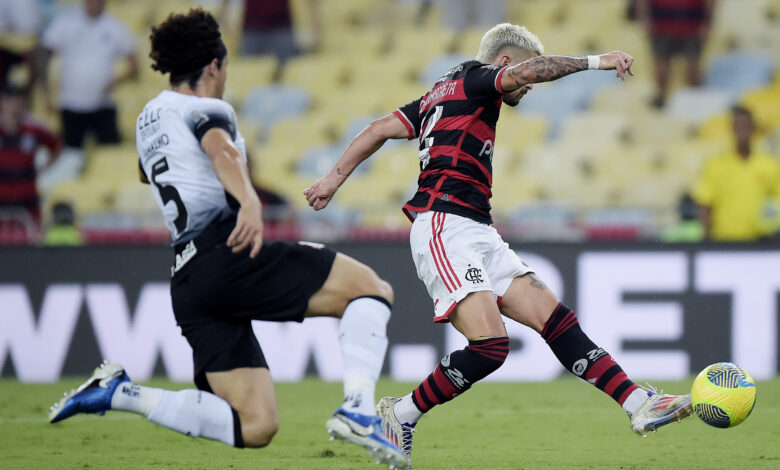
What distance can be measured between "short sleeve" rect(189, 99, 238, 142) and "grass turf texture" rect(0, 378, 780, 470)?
1.88m

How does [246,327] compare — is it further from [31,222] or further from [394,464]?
[31,222]

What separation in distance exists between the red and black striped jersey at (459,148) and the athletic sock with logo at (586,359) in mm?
651

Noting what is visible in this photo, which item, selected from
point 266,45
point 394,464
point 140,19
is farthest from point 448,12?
point 394,464

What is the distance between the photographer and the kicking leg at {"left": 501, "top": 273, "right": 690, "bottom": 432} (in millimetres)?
5523

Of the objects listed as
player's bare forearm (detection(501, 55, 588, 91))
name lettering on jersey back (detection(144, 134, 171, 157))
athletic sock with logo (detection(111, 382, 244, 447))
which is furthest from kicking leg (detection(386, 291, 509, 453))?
name lettering on jersey back (detection(144, 134, 171, 157))

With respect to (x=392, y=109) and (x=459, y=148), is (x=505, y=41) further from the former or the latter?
(x=392, y=109)

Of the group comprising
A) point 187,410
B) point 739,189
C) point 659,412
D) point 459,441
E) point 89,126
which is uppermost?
point 89,126

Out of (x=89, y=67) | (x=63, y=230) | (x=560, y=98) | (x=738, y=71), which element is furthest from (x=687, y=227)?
(x=89, y=67)

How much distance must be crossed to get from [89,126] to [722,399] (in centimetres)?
978

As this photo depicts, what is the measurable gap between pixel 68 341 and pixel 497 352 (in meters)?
5.58

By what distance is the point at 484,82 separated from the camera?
533 cm

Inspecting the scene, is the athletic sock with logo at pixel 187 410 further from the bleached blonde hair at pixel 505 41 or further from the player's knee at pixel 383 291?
the bleached blonde hair at pixel 505 41

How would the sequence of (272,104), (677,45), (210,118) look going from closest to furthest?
1. (210,118)
2. (677,45)
3. (272,104)

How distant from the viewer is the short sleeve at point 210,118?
457 centimetres
